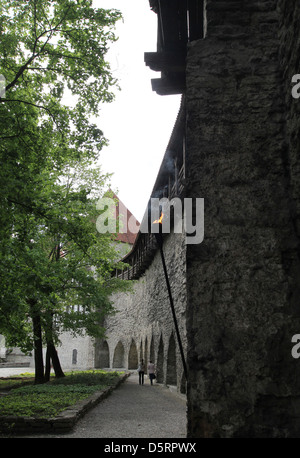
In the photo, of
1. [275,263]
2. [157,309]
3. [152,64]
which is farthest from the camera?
[157,309]

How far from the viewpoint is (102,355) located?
3191 centimetres

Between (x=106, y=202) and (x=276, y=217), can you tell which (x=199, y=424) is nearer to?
(x=276, y=217)

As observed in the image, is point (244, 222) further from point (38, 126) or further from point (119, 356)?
point (119, 356)

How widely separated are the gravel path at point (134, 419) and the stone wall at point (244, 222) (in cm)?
437

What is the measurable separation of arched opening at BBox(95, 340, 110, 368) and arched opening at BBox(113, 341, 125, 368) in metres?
2.57

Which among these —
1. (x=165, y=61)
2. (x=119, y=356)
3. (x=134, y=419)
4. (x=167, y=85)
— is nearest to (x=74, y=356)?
(x=119, y=356)

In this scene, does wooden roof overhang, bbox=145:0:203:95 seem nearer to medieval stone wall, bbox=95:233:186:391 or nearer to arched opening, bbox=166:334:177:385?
medieval stone wall, bbox=95:233:186:391

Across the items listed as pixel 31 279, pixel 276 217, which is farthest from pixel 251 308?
pixel 31 279

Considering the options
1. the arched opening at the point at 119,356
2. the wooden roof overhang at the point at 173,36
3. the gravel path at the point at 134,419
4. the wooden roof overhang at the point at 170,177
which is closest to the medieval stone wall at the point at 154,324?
the arched opening at the point at 119,356

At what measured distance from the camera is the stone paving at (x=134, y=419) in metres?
6.33

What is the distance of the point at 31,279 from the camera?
7.70 m

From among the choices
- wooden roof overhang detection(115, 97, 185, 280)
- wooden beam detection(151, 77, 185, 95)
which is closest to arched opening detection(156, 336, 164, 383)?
wooden roof overhang detection(115, 97, 185, 280)

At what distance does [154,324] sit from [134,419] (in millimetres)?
10411

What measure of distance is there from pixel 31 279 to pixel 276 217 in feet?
20.3
